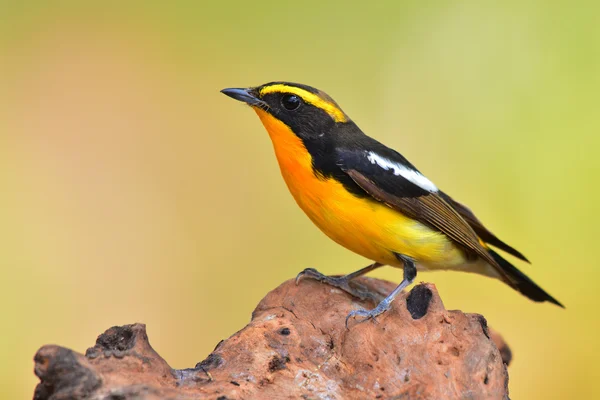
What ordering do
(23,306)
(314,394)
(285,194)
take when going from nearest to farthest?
(314,394)
(23,306)
(285,194)

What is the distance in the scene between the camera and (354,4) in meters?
10.5

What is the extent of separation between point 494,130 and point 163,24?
4825mm

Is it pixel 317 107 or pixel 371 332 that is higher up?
pixel 317 107

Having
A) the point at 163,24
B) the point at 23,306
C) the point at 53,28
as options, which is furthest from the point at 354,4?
the point at 23,306

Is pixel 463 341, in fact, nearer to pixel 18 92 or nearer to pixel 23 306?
pixel 23 306

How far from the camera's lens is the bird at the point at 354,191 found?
5.20m

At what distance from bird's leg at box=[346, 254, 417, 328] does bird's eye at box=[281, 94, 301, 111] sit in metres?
1.38

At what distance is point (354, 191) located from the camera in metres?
5.23

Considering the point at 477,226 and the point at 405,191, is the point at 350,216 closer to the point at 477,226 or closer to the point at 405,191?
the point at 405,191

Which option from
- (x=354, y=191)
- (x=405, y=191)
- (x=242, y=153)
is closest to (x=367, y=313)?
(x=354, y=191)

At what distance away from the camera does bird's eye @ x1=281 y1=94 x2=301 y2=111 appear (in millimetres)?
5465

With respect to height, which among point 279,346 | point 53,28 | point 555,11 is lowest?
point 279,346

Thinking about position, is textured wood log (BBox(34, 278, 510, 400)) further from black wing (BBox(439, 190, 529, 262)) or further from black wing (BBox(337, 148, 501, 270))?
black wing (BBox(439, 190, 529, 262))

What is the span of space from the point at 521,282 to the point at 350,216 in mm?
1991
